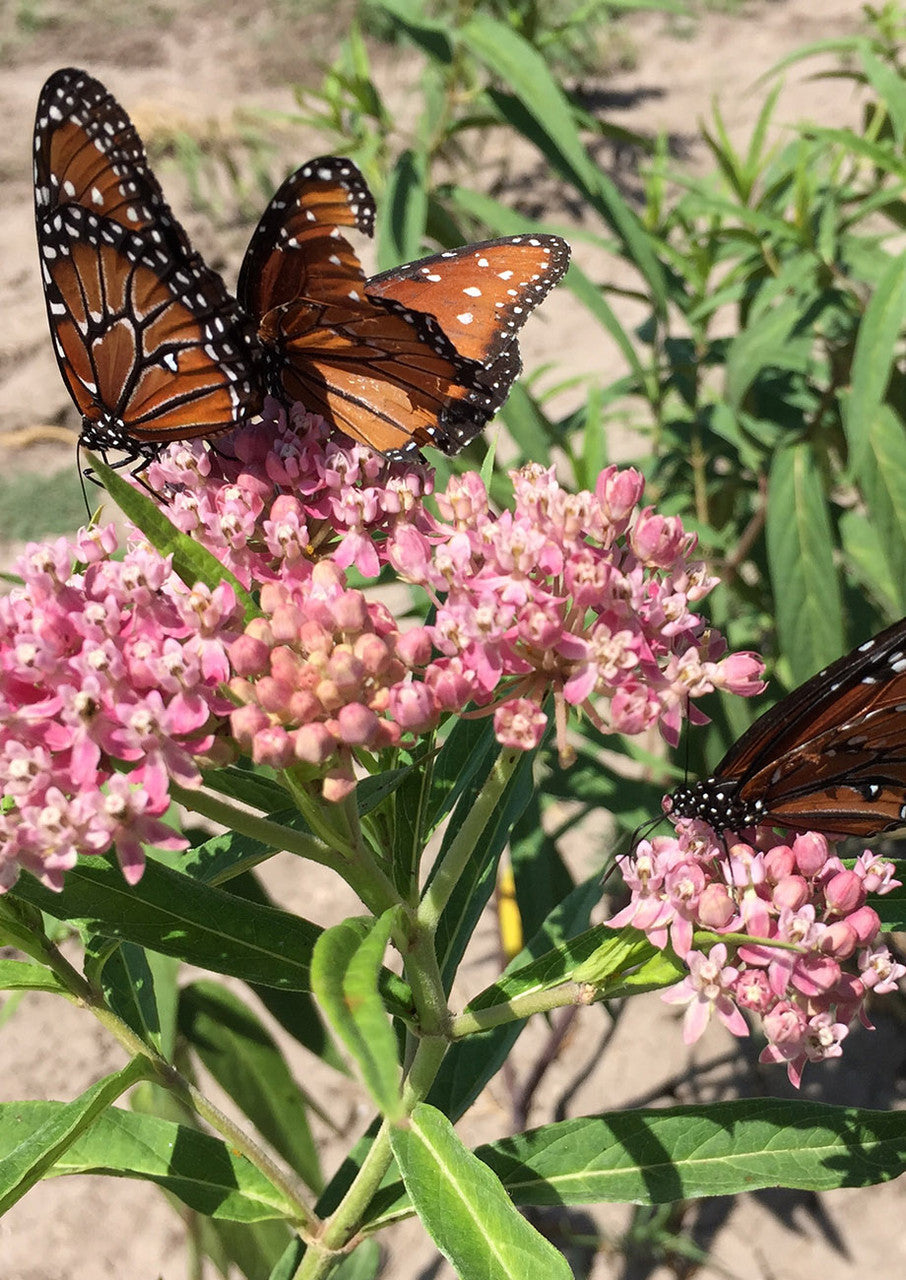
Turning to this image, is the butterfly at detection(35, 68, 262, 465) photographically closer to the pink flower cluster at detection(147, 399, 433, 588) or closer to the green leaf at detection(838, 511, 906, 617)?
the pink flower cluster at detection(147, 399, 433, 588)

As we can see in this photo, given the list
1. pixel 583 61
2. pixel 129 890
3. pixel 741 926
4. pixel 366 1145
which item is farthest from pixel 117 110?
pixel 583 61

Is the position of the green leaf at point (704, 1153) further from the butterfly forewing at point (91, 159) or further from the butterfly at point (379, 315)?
the butterfly forewing at point (91, 159)

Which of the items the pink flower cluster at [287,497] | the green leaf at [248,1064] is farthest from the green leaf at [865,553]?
the green leaf at [248,1064]

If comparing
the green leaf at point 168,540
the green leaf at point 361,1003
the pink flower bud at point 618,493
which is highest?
the green leaf at point 168,540

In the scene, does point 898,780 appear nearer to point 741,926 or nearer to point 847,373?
point 741,926

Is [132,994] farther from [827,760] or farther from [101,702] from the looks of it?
[827,760]

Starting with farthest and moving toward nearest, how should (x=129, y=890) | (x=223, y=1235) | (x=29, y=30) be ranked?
(x=29, y=30)
(x=223, y=1235)
(x=129, y=890)
